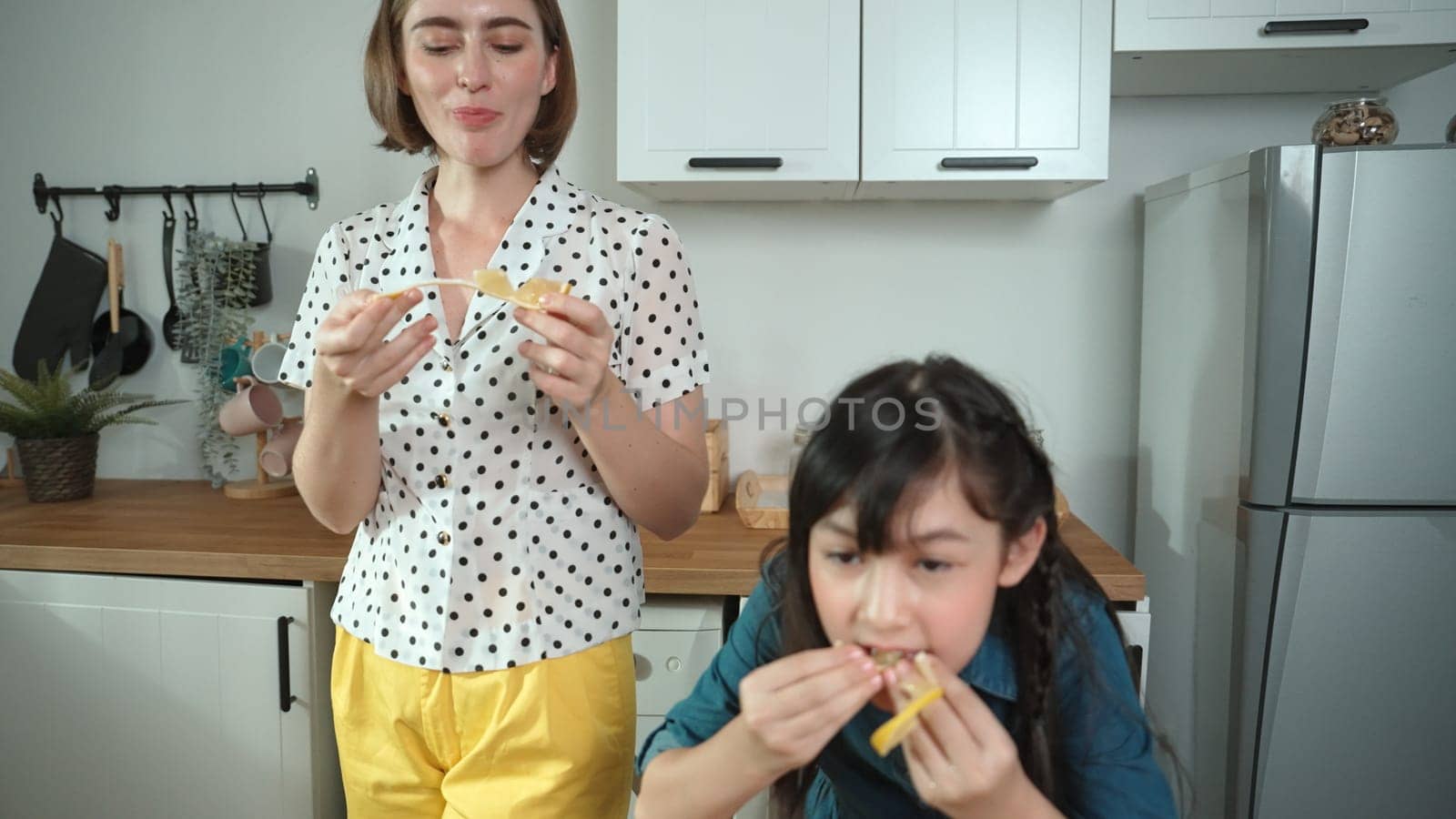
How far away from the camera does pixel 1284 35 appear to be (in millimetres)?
1808

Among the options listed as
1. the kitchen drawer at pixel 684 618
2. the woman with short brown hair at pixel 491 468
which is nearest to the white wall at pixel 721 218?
the kitchen drawer at pixel 684 618

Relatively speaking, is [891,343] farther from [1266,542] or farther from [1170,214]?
[1266,542]

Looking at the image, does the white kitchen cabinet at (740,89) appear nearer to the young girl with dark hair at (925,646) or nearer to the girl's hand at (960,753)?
the young girl with dark hair at (925,646)

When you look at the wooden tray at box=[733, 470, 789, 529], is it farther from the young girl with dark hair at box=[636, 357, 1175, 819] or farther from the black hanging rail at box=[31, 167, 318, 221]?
the black hanging rail at box=[31, 167, 318, 221]

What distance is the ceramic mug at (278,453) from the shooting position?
7.43 ft

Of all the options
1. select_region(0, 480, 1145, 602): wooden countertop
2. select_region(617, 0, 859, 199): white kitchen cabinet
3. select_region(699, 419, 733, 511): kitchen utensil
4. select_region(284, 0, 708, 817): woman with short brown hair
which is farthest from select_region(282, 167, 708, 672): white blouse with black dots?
select_region(699, 419, 733, 511): kitchen utensil

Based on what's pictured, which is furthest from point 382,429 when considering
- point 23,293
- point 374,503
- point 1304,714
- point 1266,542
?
point 23,293

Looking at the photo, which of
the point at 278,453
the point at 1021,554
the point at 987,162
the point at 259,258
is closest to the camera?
the point at 1021,554

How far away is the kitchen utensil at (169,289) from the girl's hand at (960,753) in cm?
223

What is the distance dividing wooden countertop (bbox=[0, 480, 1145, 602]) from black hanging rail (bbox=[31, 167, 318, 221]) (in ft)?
2.49

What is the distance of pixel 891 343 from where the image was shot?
231cm

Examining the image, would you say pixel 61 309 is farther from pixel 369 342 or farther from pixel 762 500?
pixel 369 342

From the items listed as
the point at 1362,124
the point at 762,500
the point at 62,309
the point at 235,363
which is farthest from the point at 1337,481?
the point at 62,309

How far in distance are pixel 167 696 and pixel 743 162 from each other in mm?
1418
